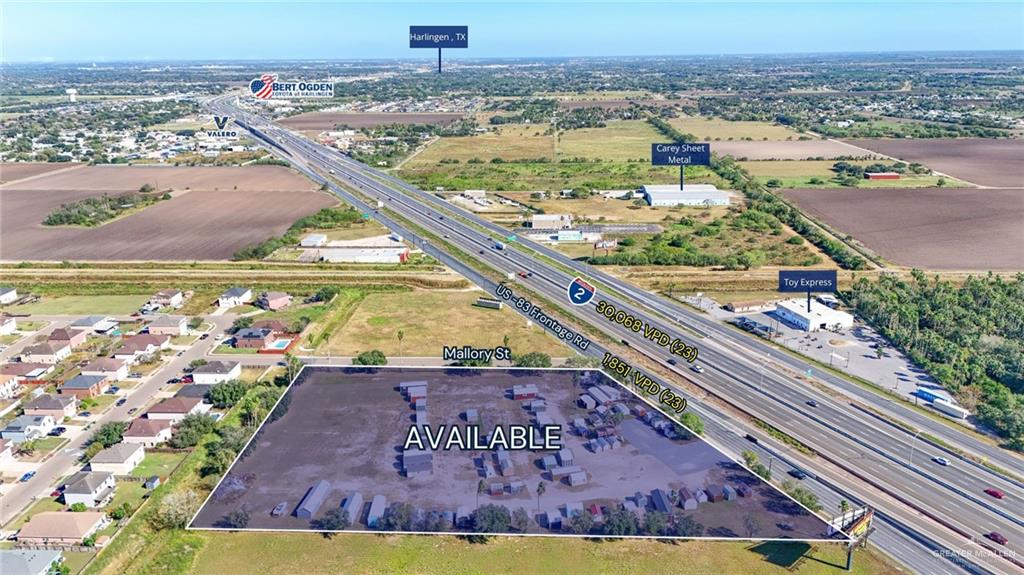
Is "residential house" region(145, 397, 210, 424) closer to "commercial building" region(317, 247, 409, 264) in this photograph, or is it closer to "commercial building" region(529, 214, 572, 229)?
"commercial building" region(317, 247, 409, 264)

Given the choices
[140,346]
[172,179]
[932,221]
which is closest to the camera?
[140,346]

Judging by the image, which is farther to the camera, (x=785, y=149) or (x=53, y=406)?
(x=785, y=149)

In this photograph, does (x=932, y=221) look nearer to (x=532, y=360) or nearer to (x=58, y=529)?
(x=532, y=360)

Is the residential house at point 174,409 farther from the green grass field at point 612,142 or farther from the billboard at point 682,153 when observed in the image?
the green grass field at point 612,142

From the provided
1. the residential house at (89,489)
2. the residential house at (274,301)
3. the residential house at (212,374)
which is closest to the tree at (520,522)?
the residential house at (89,489)

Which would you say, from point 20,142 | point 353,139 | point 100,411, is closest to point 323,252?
point 100,411

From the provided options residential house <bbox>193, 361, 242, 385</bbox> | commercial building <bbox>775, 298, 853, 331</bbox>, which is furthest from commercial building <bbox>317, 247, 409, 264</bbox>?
commercial building <bbox>775, 298, 853, 331</bbox>

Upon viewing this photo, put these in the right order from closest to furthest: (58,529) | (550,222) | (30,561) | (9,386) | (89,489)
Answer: (30,561) < (58,529) < (89,489) < (9,386) < (550,222)

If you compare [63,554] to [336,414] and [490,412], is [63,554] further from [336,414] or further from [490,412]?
[490,412]

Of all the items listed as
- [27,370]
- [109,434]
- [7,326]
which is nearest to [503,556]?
[109,434]
